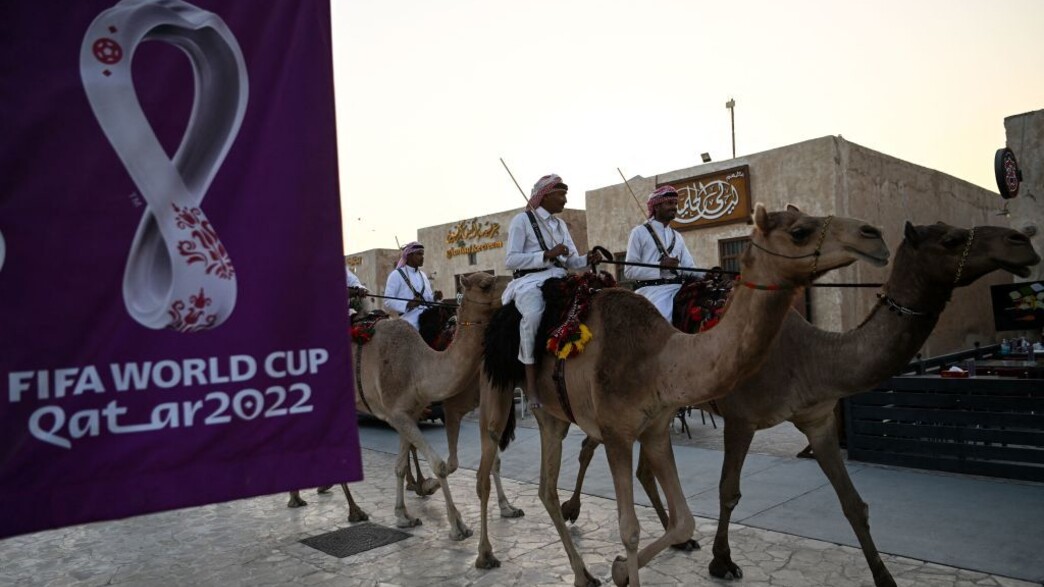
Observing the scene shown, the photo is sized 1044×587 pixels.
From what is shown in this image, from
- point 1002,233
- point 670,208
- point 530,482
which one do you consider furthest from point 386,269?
point 1002,233

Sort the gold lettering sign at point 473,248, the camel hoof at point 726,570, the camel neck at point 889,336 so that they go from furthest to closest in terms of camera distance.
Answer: the gold lettering sign at point 473,248 → the camel hoof at point 726,570 → the camel neck at point 889,336

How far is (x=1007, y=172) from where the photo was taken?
44.0 feet

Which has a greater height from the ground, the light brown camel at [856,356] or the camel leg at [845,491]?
the light brown camel at [856,356]

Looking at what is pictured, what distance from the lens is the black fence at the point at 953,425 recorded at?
671 centimetres

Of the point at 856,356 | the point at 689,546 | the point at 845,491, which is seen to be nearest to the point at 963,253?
the point at 856,356

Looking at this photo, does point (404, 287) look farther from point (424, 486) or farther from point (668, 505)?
point (668, 505)

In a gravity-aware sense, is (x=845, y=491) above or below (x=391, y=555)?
above

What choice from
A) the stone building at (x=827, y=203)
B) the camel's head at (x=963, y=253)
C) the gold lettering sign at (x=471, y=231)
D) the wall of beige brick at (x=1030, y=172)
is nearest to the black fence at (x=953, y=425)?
the camel's head at (x=963, y=253)

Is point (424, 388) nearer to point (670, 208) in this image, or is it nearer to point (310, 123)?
point (670, 208)

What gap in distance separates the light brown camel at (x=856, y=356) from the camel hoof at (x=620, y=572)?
83cm

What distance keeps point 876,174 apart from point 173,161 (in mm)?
18344

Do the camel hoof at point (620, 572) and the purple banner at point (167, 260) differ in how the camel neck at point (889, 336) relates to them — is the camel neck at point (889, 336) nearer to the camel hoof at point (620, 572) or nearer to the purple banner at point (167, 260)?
the camel hoof at point (620, 572)

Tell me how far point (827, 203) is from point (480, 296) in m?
12.7

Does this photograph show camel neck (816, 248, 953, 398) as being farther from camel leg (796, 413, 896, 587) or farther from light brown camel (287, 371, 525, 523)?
light brown camel (287, 371, 525, 523)
